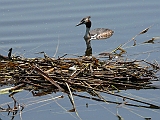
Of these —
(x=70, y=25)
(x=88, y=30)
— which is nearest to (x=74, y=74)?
(x=70, y=25)

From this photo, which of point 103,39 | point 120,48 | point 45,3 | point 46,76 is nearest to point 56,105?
point 46,76

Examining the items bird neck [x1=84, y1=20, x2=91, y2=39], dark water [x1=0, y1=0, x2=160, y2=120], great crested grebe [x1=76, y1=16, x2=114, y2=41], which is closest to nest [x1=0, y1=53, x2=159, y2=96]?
dark water [x1=0, y1=0, x2=160, y2=120]

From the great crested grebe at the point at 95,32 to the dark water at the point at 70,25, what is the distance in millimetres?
122

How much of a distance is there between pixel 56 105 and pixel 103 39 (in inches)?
178

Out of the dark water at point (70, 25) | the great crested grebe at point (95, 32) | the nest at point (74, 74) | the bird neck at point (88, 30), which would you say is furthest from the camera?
the bird neck at point (88, 30)

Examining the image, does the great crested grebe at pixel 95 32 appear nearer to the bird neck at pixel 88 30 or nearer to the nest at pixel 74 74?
the bird neck at pixel 88 30

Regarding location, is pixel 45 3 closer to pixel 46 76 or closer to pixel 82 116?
pixel 46 76

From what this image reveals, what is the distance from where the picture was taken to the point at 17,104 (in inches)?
297

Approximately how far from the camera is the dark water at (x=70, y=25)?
10.5 meters

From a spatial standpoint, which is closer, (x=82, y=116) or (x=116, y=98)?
(x=82, y=116)

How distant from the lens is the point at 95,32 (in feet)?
40.2

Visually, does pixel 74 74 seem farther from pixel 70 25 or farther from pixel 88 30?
pixel 88 30

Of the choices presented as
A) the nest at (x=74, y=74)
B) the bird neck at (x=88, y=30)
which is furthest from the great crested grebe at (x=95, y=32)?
the nest at (x=74, y=74)

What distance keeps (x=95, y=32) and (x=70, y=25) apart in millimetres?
→ 564
